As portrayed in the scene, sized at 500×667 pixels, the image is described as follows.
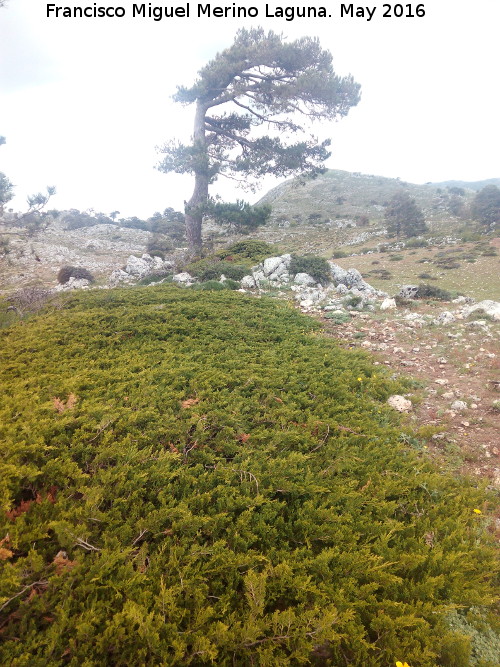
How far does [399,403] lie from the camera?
5066 millimetres

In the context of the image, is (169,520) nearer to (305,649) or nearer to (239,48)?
(305,649)

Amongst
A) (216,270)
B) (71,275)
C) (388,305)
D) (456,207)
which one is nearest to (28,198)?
(71,275)

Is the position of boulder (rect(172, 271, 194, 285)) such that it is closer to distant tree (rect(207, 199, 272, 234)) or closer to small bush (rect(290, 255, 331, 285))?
distant tree (rect(207, 199, 272, 234))

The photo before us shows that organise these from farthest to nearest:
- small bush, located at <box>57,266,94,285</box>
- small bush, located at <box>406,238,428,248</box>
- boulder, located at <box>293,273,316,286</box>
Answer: small bush, located at <box>406,238,428,248</box> < small bush, located at <box>57,266,94,285</box> < boulder, located at <box>293,273,316,286</box>

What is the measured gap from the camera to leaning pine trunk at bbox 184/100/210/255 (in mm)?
14852

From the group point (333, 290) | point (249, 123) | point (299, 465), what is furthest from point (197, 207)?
point (299, 465)

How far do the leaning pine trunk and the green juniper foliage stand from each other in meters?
12.1

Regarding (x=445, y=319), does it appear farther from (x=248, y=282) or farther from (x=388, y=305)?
(x=248, y=282)

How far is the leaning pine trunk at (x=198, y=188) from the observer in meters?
14.9

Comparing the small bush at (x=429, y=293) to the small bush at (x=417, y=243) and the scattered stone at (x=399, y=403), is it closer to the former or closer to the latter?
the scattered stone at (x=399, y=403)

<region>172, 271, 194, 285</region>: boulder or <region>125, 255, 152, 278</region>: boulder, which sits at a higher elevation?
<region>125, 255, 152, 278</region>: boulder

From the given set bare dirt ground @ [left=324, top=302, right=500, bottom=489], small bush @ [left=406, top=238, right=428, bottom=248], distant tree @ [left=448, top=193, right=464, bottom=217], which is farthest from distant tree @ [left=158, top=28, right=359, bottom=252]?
distant tree @ [left=448, top=193, right=464, bottom=217]

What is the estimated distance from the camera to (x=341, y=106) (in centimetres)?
1555

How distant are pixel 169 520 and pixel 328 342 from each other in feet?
16.5
